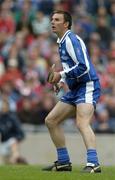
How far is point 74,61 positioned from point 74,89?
1.72 feet

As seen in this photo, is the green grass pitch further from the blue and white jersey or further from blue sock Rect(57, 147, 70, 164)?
the blue and white jersey

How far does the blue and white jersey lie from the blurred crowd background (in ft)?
19.8

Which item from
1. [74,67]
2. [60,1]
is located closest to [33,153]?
[60,1]

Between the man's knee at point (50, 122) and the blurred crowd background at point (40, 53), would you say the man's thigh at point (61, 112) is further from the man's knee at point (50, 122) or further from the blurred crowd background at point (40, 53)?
the blurred crowd background at point (40, 53)

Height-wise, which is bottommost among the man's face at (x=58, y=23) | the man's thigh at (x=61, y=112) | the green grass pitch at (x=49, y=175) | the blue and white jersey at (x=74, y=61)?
the green grass pitch at (x=49, y=175)

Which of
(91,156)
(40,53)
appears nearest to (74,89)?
(91,156)

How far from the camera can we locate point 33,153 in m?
19.9

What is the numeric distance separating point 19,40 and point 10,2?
164 centimetres

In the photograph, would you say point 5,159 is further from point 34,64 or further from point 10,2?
point 10,2

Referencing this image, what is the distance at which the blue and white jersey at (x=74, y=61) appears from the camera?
12.1 m

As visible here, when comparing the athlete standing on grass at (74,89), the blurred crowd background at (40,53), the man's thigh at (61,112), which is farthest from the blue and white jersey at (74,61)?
the blurred crowd background at (40,53)

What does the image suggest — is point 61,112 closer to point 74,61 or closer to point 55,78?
point 55,78

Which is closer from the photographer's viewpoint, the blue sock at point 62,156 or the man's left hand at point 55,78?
the man's left hand at point 55,78

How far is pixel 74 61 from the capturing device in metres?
12.1
